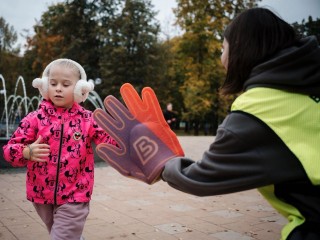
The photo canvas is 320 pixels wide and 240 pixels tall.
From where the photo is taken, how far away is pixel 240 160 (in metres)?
1.32

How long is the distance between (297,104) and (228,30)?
1.46 feet

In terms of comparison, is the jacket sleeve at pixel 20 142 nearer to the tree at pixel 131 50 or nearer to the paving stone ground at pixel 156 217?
the paving stone ground at pixel 156 217

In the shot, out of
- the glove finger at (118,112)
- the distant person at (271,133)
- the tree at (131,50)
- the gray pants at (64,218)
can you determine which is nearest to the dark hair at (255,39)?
the distant person at (271,133)

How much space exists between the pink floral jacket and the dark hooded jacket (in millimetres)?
1295

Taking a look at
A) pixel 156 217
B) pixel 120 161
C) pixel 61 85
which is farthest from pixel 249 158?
pixel 156 217

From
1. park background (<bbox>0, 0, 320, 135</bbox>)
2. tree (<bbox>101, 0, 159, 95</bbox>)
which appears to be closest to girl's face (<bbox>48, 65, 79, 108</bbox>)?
park background (<bbox>0, 0, 320, 135</bbox>)

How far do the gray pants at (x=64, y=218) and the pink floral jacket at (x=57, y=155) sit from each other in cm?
6

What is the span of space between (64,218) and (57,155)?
44 cm

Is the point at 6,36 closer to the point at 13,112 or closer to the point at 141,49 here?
the point at 141,49

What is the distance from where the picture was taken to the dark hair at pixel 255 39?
145cm

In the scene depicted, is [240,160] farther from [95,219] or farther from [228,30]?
[95,219]

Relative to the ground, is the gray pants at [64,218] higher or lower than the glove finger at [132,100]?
lower

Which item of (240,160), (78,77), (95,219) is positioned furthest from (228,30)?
(95,219)

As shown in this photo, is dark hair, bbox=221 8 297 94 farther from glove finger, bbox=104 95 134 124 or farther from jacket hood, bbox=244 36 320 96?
glove finger, bbox=104 95 134 124
